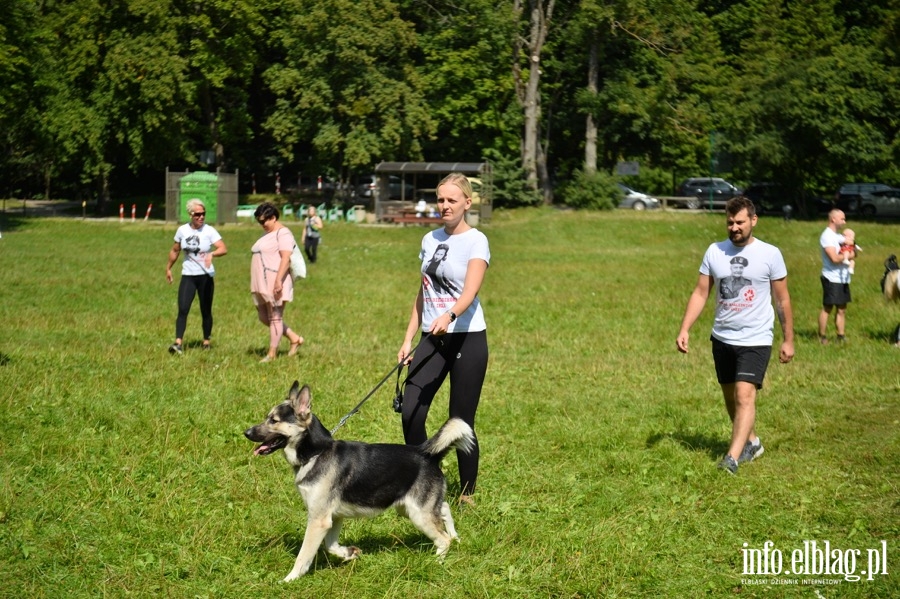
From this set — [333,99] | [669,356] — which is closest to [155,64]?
[333,99]

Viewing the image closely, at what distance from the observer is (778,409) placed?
1050 centimetres

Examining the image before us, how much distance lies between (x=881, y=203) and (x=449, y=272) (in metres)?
45.4

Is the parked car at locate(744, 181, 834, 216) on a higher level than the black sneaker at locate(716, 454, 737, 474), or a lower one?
higher

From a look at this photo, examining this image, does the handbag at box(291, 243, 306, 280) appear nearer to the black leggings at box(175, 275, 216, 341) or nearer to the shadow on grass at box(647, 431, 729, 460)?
the black leggings at box(175, 275, 216, 341)

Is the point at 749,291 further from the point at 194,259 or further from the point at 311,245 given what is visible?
the point at 311,245

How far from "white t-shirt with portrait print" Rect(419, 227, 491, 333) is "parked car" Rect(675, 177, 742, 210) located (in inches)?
1762

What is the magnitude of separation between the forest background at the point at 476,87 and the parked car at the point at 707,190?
3.73 feet

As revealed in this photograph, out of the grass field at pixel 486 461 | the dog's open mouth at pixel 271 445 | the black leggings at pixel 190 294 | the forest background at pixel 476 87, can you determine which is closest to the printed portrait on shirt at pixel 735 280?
Answer: the grass field at pixel 486 461

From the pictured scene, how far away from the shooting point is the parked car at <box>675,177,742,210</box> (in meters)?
50.5

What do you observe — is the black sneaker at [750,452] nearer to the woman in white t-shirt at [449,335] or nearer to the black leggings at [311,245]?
the woman in white t-shirt at [449,335]

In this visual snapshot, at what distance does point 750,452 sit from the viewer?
8562 millimetres

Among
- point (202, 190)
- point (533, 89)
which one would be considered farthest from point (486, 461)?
point (533, 89)

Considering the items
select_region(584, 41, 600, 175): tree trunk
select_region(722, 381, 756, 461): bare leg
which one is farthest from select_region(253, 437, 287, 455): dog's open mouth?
select_region(584, 41, 600, 175): tree trunk

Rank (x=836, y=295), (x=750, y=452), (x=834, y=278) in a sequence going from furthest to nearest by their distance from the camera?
(x=834, y=278)
(x=836, y=295)
(x=750, y=452)
